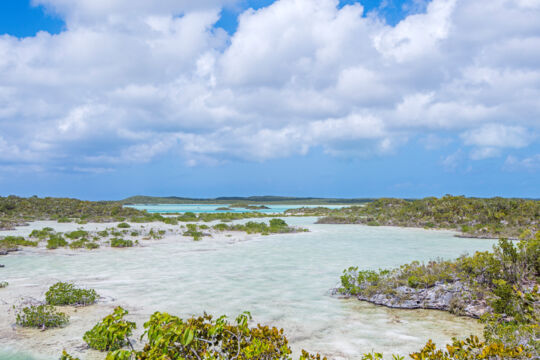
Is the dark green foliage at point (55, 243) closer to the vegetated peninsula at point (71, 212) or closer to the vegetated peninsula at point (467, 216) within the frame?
the vegetated peninsula at point (71, 212)

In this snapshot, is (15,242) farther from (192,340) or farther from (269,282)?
(192,340)

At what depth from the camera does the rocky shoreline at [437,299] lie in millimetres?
8461

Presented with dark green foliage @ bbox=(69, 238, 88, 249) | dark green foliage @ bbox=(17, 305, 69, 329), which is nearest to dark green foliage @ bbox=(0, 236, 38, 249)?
dark green foliage @ bbox=(69, 238, 88, 249)

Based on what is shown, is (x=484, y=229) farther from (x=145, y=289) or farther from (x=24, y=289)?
(x=24, y=289)

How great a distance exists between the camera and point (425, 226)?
3347 centimetres

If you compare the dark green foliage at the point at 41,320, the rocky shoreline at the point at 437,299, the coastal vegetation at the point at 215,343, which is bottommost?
the dark green foliage at the point at 41,320

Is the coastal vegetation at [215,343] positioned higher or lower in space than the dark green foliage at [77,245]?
higher

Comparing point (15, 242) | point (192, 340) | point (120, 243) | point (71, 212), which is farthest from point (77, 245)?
point (71, 212)

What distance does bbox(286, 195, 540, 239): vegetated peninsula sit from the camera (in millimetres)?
26906

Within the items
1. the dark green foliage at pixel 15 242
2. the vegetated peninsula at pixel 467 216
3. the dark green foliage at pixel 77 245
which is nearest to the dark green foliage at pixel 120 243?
the dark green foliage at pixel 77 245

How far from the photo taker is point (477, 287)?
8.87 meters

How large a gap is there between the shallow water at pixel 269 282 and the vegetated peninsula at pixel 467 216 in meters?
5.26

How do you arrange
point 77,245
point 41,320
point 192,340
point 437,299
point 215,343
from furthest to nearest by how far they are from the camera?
point 77,245 → point 437,299 → point 41,320 → point 215,343 → point 192,340

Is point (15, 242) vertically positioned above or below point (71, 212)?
below
